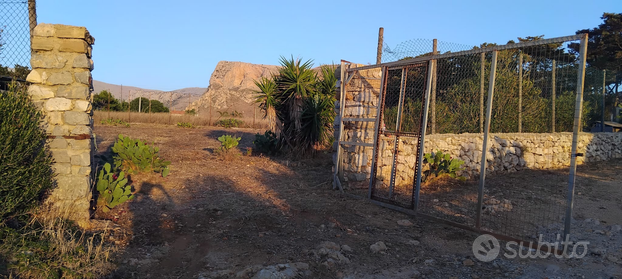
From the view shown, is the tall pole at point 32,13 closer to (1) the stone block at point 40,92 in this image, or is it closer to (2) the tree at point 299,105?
(1) the stone block at point 40,92

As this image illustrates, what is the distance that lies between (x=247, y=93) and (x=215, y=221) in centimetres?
3783

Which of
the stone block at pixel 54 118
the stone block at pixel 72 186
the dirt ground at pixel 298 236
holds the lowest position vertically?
the dirt ground at pixel 298 236

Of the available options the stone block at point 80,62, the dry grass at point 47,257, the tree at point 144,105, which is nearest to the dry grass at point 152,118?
the tree at point 144,105

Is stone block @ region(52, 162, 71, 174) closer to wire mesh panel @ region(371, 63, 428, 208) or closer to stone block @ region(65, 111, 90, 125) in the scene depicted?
stone block @ region(65, 111, 90, 125)

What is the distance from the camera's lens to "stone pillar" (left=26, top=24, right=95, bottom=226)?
4.91 meters

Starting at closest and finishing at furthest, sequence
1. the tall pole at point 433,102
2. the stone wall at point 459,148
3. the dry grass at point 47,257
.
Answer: the dry grass at point 47,257 → the stone wall at point 459,148 → the tall pole at point 433,102

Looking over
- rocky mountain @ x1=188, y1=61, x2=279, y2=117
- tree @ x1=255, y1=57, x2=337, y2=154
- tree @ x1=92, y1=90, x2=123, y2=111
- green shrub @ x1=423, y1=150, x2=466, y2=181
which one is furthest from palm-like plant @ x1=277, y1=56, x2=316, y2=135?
tree @ x1=92, y1=90, x2=123, y2=111

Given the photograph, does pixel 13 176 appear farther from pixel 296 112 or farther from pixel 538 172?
pixel 538 172

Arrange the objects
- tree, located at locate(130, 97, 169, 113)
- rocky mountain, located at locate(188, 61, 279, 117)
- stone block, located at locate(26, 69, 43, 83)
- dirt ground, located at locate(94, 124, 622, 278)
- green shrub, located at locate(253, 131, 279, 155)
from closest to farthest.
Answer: dirt ground, located at locate(94, 124, 622, 278) → stone block, located at locate(26, 69, 43, 83) → green shrub, located at locate(253, 131, 279, 155) → tree, located at locate(130, 97, 169, 113) → rocky mountain, located at locate(188, 61, 279, 117)

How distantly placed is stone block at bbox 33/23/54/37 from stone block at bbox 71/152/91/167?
151 cm

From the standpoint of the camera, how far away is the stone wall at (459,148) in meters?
7.39

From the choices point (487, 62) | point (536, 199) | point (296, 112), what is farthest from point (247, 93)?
point (536, 199)

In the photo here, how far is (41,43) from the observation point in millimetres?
4906

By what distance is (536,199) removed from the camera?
6.95 metres
